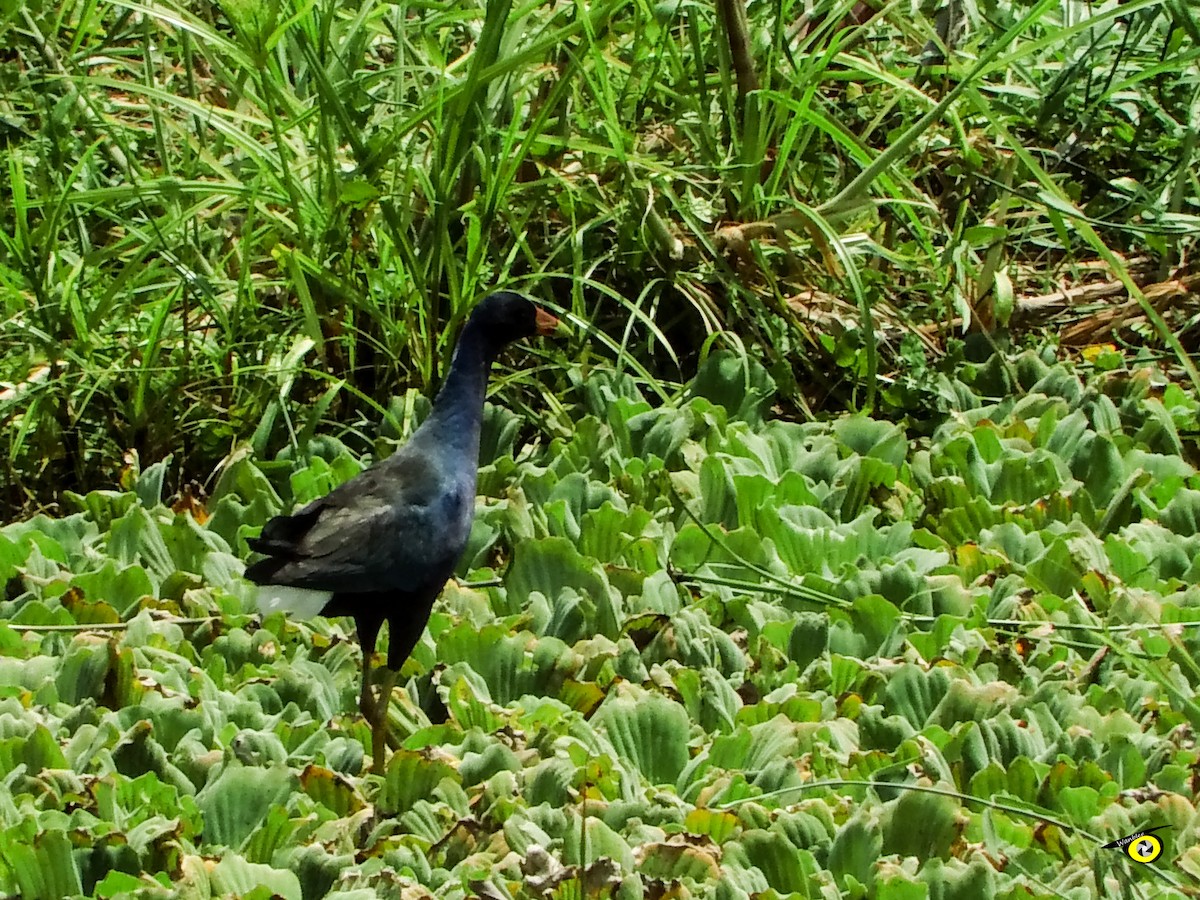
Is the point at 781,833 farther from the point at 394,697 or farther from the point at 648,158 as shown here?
the point at 648,158

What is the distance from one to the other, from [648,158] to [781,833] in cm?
226

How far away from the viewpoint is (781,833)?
9.15 feet

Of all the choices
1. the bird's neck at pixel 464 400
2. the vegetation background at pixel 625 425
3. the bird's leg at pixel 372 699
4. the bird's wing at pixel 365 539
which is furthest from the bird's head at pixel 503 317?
the bird's leg at pixel 372 699

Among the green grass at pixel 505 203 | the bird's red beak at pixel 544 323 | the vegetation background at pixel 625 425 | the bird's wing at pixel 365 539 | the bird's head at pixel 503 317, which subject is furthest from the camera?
the green grass at pixel 505 203

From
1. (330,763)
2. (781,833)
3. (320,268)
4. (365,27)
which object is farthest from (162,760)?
(365,27)

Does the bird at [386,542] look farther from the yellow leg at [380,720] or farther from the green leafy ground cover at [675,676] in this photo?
the green leafy ground cover at [675,676]

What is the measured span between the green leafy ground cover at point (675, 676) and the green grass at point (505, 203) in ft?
0.89

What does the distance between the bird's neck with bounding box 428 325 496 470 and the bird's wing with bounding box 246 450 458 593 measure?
106 mm

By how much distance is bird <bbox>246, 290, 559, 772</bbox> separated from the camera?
3.14 m

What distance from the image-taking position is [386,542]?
3.17 m

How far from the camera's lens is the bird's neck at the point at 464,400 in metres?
3.38

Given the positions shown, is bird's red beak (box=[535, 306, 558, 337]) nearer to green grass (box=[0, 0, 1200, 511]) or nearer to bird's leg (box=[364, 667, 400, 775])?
green grass (box=[0, 0, 1200, 511])

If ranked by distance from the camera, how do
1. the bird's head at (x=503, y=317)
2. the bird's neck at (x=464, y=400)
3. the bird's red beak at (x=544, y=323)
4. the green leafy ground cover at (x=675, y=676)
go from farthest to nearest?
the bird's red beak at (x=544, y=323), the bird's head at (x=503, y=317), the bird's neck at (x=464, y=400), the green leafy ground cover at (x=675, y=676)

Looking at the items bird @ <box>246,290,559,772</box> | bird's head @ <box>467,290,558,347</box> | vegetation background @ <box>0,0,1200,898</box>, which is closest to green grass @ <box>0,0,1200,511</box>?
vegetation background @ <box>0,0,1200,898</box>
